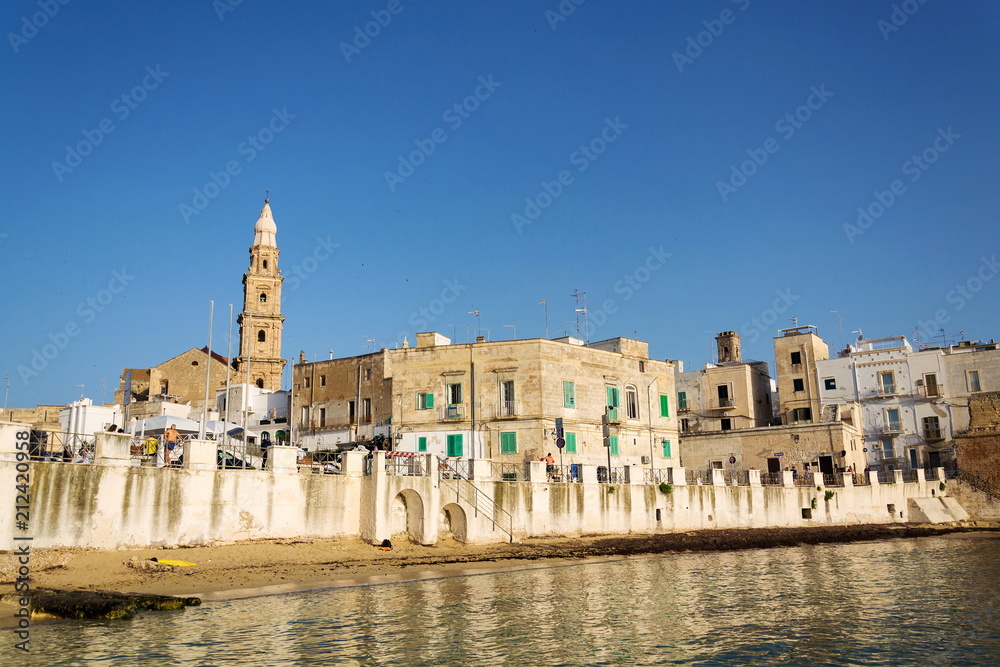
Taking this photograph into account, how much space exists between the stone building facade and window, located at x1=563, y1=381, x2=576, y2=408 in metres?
0.05

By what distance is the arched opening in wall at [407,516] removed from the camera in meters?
30.8

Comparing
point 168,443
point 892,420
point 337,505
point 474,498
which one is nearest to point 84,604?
point 168,443

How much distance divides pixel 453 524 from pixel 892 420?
39.8 meters

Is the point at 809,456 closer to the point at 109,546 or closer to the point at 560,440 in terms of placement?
the point at 560,440

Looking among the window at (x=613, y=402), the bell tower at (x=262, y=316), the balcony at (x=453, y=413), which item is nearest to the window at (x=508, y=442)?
the balcony at (x=453, y=413)

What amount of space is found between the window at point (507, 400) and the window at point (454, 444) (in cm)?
263

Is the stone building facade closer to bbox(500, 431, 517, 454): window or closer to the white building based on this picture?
bbox(500, 431, 517, 454): window

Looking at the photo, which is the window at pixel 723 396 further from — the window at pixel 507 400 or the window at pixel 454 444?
the window at pixel 454 444

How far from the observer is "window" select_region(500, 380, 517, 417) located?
44634mm

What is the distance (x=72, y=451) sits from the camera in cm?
2539

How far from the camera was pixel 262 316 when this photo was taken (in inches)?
3063

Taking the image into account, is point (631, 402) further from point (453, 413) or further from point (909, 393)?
point (909, 393)

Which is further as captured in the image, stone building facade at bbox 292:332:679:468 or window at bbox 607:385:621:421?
window at bbox 607:385:621:421

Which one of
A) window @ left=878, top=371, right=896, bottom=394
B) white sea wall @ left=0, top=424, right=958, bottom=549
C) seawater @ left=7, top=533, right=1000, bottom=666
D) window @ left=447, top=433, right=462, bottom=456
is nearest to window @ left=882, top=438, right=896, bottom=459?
window @ left=878, top=371, right=896, bottom=394
